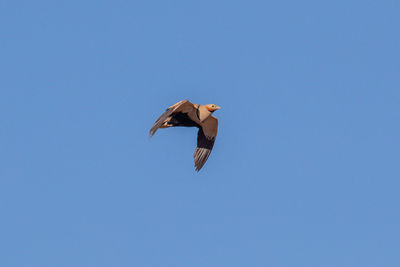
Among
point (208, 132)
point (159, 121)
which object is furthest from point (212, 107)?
point (159, 121)

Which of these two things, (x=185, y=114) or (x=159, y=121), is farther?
(x=185, y=114)

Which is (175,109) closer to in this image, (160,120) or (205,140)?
(160,120)

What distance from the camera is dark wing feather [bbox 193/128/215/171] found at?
45156 mm

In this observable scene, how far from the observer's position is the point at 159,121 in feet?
130

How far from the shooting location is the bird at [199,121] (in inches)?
1671

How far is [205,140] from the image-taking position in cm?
4559

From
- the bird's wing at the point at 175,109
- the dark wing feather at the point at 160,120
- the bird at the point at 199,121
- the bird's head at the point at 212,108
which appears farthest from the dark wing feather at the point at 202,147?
the dark wing feather at the point at 160,120

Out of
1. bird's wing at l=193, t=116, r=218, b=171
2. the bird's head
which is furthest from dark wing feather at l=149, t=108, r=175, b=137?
bird's wing at l=193, t=116, r=218, b=171

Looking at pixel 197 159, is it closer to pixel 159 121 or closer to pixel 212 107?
pixel 212 107

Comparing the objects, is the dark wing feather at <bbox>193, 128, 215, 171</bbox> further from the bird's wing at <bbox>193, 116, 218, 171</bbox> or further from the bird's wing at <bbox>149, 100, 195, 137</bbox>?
the bird's wing at <bbox>149, 100, 195, 137</bbox>

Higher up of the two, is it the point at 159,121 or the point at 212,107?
the point at 212,107

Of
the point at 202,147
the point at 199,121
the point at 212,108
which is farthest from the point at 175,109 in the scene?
the point at 202,147

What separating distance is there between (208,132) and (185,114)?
2.50 m

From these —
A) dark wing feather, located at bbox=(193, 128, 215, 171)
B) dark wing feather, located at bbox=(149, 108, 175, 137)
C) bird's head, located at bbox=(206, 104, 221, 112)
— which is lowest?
dark wing feather, located at bbox=(149, 108, 175, 137)
